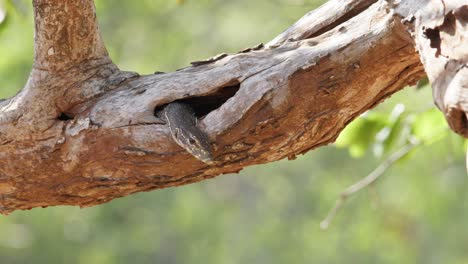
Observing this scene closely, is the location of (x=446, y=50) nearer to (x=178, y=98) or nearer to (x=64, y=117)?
(x=178, y=98)

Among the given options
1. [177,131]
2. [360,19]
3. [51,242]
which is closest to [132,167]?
[177,131]

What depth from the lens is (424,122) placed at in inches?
194

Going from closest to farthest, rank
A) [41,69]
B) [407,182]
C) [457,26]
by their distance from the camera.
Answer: [457,26]
[41,69]
[407,182]

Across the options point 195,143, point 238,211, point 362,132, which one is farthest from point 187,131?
point 238,211

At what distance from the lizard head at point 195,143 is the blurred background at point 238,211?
46.5 feet

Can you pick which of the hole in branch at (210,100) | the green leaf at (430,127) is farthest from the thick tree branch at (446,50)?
the green leaf at (430,127)

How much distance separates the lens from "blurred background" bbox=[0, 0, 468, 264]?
756 inches

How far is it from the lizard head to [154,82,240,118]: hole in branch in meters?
0.19

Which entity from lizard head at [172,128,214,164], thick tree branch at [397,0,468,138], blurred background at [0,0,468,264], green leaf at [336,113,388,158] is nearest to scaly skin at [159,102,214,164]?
lizard head at [172,128,214,164]

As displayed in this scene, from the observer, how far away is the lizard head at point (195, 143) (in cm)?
325

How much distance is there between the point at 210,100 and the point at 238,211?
19927 mm

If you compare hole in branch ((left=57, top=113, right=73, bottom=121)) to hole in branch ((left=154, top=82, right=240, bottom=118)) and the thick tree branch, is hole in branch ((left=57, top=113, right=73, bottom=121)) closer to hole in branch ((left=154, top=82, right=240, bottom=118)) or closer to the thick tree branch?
hole in branch ((left=154, top=82, right=240, bottom=118))

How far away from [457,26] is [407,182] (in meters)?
16.0

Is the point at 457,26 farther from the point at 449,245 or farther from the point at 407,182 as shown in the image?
the point at 449,245
